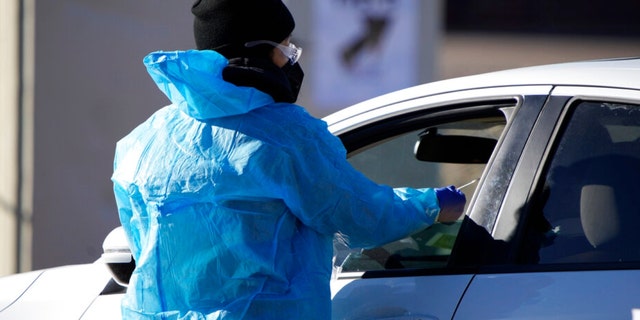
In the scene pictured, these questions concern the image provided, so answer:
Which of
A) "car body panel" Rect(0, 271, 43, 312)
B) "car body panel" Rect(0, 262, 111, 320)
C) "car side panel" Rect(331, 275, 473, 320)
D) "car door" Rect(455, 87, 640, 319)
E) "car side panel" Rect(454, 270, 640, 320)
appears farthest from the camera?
"car body panel" Rect(0, 271, 43, 312)

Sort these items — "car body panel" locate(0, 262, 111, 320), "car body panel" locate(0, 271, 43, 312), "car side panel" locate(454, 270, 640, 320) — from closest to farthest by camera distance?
"car side panel" locate(454, 270, 640, 320) < "car body panel" locate(0, 262, 111, 320) < "car body panel" locate(0, 271, 43, 312)

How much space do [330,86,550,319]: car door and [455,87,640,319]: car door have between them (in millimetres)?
50

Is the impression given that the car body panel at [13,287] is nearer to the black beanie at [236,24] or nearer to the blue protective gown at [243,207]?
the blue protective gown at [243,207]

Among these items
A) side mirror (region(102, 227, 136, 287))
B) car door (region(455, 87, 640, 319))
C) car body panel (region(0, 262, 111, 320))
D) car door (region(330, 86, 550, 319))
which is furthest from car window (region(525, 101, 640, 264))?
car body panel (region(0, 262, 111, 320))

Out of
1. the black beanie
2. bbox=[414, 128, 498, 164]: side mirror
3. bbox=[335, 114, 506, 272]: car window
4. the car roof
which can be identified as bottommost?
bbox=[335, 114, 506, 272]: car window

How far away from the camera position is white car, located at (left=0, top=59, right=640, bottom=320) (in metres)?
2.17

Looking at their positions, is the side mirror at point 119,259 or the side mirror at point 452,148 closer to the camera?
the side mirror at point 119,259

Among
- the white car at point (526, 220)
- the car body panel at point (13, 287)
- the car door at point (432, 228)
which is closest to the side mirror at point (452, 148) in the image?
the car door at point (432, 228)

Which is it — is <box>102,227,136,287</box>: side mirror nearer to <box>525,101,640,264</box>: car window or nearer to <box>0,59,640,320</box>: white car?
<box>0,59,640,320</box>: white car

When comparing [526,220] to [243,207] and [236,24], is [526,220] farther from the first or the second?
[236,24]

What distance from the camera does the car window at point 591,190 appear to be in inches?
88.6

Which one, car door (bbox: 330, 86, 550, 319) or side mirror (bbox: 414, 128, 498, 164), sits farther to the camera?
side mirror (bbox: 414, 128, 498, 164)

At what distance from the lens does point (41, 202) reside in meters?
6.39

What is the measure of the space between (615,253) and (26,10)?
4934 mm
